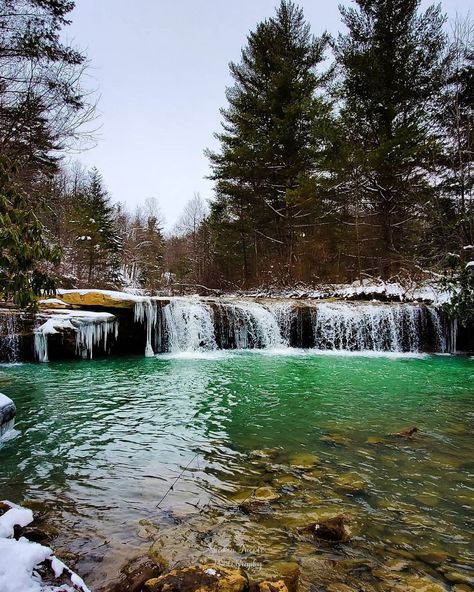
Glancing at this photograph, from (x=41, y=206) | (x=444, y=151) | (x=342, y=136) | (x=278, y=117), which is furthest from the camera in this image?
(x=278, y=117)

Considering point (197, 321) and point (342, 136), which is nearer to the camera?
point (197, 321)

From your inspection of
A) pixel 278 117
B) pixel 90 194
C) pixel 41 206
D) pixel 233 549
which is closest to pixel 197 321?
pixel 41 206

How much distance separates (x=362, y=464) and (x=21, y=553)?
316 centimetres

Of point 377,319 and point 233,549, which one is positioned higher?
point 377,319

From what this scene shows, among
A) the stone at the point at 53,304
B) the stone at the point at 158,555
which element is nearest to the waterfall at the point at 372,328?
the stone at the point at 53,304

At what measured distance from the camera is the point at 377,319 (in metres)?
13.1

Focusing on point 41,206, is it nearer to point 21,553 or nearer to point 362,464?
point 21,553

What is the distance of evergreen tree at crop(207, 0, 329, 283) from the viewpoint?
19.8 m

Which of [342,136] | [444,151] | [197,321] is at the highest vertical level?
[342,136]

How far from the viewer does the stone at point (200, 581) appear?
1945 mm

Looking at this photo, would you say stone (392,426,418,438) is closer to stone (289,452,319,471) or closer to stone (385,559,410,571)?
stone (289,452,319,471)

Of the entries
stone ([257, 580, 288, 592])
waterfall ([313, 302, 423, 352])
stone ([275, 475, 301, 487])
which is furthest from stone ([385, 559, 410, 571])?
waterfall ([313, 302, 423, 352])

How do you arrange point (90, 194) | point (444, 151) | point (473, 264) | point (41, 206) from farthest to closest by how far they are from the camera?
point (90, 194)
point (444, 151)
point (473, 264)
point (41, 206)

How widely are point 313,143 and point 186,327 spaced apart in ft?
35.4
